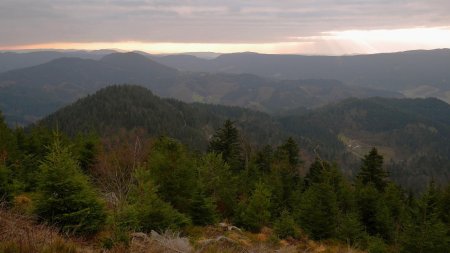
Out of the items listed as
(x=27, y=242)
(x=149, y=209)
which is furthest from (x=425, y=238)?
(x=27, y=242)

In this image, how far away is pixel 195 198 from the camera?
1877cm

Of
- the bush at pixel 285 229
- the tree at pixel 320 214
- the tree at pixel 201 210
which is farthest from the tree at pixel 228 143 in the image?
the tree at pixel 201 210

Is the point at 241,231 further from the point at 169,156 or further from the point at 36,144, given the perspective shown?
the point at 36,144

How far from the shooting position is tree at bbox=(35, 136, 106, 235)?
423 inches

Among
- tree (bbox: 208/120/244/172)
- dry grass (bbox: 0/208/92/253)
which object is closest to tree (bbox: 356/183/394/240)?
tree (bbox: 208/120/244/172)

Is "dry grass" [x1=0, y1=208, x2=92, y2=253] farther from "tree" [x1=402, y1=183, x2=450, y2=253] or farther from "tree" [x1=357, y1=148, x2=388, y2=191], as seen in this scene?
"tree" [x1=357, y1=148, x2=388, y2=191]

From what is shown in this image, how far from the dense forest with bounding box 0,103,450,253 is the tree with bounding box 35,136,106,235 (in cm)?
3

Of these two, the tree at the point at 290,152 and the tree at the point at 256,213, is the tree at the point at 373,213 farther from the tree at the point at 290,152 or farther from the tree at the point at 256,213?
the tree at the point at 256,213

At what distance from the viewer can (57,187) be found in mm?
10922

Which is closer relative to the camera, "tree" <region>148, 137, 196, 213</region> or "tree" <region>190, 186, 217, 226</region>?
"tree" <region>148, 137, 196, 213</region>

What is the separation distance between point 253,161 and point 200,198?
20.0m

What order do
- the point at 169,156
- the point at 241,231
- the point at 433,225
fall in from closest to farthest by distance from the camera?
1. the point at 169,156
2. the point at 241,231
3. the point at 433,225

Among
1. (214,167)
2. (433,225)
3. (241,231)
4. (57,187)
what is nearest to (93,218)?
(57,187)

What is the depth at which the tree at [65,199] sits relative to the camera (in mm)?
10734
